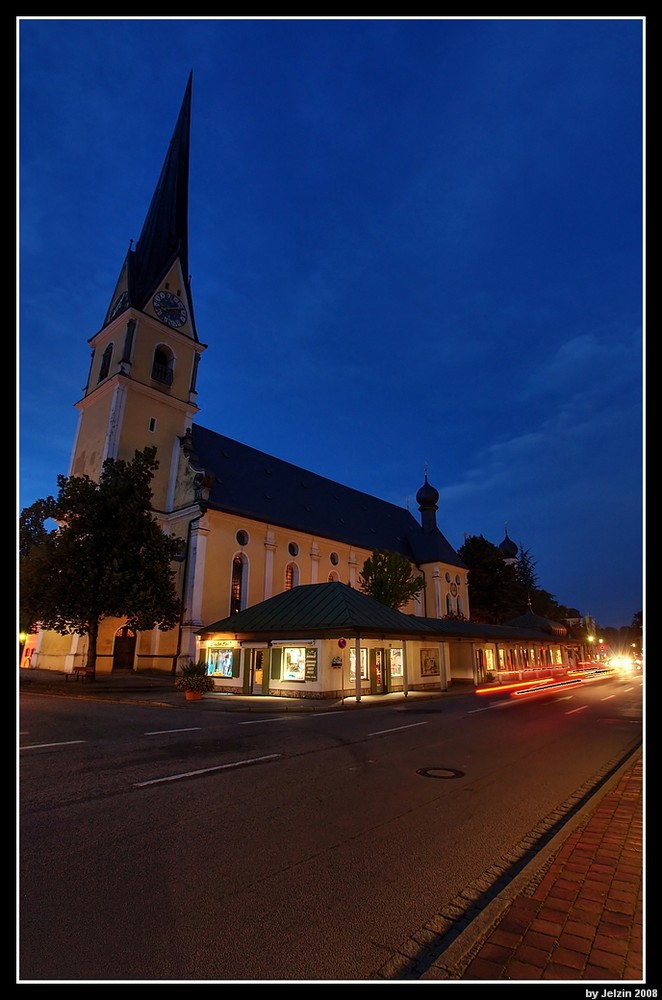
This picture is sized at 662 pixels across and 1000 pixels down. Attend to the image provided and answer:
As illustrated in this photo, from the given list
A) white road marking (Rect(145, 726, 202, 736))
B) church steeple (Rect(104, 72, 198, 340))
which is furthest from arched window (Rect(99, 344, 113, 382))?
white road marking (Rect(145, 726, 202, 736))

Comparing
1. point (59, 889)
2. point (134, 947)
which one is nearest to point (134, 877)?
point (59, 889)

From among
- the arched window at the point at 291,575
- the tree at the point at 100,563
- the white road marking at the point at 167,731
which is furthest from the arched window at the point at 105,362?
the white road marking at the point at 167,731

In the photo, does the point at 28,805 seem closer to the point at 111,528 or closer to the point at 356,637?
the point at 356,637

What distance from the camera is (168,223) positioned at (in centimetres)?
4475

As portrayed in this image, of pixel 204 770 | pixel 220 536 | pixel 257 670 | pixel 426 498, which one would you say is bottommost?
pixel 257 670

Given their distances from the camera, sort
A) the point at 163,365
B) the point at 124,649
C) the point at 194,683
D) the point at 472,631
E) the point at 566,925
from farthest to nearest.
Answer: the point at 163,365, the point at 472,631, the point at 124,649, the point at 194,683, the point at 566,925

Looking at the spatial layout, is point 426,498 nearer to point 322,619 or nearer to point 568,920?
point 322,619

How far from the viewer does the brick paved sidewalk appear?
305 cm

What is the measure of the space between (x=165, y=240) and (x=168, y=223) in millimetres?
2186

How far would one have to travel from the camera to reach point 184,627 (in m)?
30.7

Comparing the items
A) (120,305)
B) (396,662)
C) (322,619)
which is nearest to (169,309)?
(120,305)

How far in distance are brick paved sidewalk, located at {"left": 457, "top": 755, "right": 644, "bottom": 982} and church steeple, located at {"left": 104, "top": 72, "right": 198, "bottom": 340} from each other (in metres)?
42.0

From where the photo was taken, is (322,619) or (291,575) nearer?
(322,619)

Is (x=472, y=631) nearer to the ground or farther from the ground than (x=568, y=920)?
nearer to the ground
